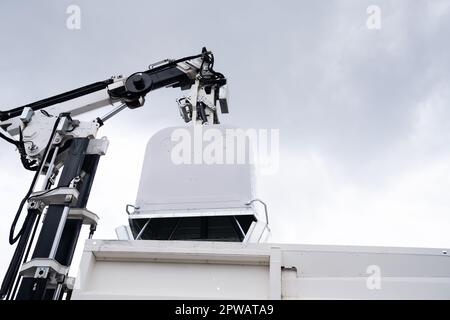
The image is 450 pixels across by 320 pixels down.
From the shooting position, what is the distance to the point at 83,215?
11.6 feet

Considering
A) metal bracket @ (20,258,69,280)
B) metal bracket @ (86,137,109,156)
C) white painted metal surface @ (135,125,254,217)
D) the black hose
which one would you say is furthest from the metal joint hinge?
metal bracket @ (86,137,109,156)

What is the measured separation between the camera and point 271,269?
91.4 inches

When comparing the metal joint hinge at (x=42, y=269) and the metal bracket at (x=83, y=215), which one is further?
the metal bracket at (x=83, y=215)

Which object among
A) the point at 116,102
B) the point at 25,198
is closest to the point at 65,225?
the point at 25,198

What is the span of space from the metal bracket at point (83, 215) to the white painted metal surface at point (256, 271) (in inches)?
43.3

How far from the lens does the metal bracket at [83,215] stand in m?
3.52

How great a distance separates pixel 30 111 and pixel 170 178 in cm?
178

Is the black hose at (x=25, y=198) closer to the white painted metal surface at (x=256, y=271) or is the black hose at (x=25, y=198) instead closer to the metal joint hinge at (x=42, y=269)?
the metal joint hinge at (x=42, y=269)

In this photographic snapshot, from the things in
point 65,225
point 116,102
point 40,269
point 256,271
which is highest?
point 116,102

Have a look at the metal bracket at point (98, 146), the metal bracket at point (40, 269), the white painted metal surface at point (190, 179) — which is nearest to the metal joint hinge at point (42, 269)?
the metal bracket at point (40, 269)

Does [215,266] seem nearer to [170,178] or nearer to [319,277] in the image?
[319,277]

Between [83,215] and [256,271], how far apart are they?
1762 mm

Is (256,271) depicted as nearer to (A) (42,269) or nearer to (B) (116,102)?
(A) (42,269)
